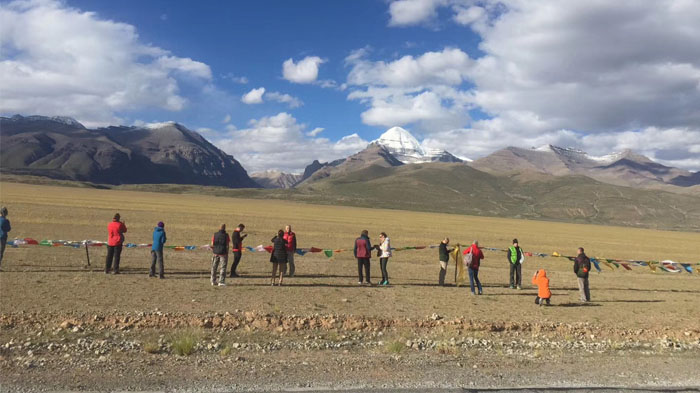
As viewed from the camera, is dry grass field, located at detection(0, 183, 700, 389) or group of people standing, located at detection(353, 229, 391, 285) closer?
dry grass field, located at detection(0, 183, 700, 389)

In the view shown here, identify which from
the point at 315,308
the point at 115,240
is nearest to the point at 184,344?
the point at 315,308

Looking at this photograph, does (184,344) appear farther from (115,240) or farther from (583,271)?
(583,271)

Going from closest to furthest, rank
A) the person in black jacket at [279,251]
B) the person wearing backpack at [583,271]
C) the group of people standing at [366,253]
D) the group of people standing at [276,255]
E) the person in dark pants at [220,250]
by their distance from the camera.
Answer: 1. the person in dark pants at [220,250]
2. the group of people standing at [276,255]
3. the person in black jacket at [279,251]
4. the person wearing backpack at [583,271]
5. the group of people standing at [366,253]

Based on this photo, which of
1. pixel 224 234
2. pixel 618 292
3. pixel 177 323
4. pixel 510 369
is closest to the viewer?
pixel 510 369

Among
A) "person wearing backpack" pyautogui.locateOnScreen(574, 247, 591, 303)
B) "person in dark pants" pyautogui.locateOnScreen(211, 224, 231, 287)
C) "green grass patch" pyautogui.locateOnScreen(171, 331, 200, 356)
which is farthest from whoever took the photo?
"person wearing backpack" pyautogui.locateOnScreen(574, 247, 591, 303)

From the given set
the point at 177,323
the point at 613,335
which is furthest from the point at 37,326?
the point at 613,335

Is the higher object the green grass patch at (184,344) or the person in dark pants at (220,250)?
the person in dark pants at (220,250)

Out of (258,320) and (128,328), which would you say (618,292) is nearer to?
(258,320)

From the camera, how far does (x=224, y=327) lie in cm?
1009

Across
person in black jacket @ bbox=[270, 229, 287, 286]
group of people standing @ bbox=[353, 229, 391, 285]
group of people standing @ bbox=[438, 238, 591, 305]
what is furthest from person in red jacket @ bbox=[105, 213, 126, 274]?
group of people standing @ bbox=[438, 238, 591, 305]

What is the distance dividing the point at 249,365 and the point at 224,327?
2.65 metres

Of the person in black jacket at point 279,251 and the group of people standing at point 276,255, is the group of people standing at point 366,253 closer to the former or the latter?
the group of people standing at point 276,255

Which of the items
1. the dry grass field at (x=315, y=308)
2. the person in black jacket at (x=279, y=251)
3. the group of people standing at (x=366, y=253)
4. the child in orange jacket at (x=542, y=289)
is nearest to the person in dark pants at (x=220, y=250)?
the dry grass field at (x=315, y=308)

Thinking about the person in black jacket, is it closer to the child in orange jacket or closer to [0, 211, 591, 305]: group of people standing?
[0, 211, 591, 305]: group of people standing
